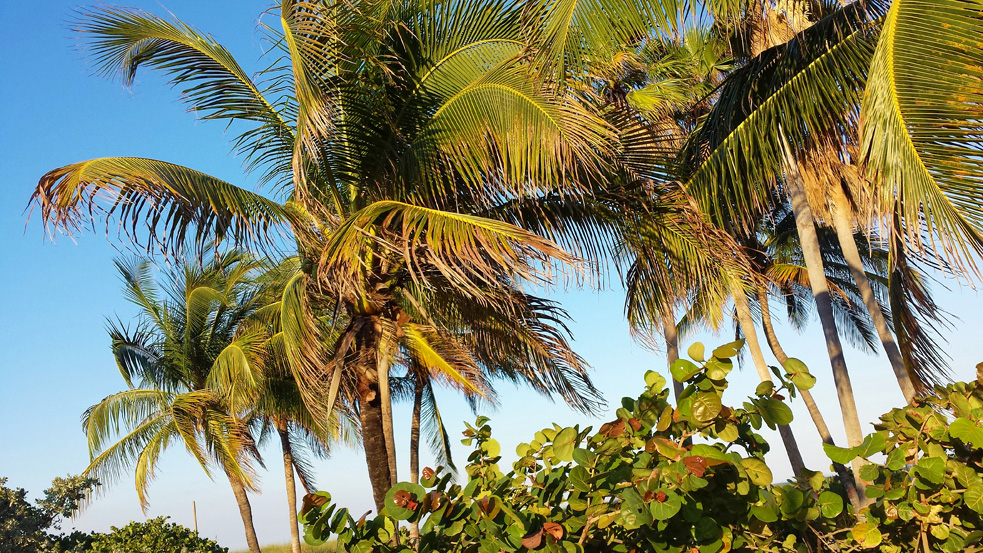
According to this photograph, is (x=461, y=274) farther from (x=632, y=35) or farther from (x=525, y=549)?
(x=525, y=549)

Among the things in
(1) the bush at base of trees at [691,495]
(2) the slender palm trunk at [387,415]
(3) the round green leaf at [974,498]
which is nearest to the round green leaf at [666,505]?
(1) the bush at base of trees at [691,495]

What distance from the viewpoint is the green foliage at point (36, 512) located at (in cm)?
1514

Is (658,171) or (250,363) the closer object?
(658,171)

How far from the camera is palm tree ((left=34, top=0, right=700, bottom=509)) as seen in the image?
17.0 feet

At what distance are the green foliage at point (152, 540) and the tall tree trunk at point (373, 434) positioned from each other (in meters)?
9.38

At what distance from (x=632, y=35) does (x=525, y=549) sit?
4001 millimetres

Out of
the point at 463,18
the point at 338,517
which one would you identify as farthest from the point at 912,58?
the point at 463,18

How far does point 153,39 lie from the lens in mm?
6195

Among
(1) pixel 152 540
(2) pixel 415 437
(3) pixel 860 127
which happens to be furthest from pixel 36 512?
(3) pixel 860 127

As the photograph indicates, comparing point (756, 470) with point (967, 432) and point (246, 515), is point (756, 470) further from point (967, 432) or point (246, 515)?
point (246, 515)

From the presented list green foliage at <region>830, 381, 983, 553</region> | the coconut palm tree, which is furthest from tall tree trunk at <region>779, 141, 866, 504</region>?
green foliage at <region>830, 381, 983, 553</region>

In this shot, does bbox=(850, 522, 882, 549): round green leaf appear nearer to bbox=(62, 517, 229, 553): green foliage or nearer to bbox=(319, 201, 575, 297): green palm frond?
bbox=(319, 201, 575, 297): green palm frond

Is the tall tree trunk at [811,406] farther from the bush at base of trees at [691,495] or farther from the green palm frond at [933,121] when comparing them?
the bush at base of trees at [691,495]

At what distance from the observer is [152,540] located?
14367 mm
